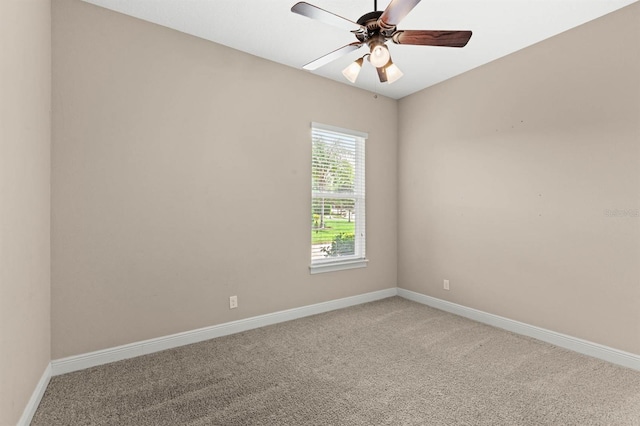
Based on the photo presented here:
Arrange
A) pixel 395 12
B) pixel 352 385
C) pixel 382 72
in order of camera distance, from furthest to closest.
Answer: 1. pixel 382 72
2. pixel 352 385
3. pixel 395 12

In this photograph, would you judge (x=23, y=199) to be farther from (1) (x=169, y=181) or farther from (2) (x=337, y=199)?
(2) (x=337, y=199)

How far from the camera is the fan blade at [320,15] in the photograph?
1.74 metres

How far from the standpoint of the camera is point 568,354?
2.73m

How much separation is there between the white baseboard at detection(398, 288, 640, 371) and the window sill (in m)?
0.92

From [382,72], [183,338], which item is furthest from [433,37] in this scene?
[183,338]

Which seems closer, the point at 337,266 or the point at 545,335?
the point at 545,335

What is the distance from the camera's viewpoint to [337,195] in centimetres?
397

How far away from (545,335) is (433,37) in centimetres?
285

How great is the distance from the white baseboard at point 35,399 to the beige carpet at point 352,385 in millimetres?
51

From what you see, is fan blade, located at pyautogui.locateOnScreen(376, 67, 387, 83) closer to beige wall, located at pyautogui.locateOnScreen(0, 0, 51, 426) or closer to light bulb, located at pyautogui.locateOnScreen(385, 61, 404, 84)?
Result: light bulb, located at pyautogui.locateOnScreen(385, 61, 404, 84)

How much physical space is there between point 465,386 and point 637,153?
2257 millimetres

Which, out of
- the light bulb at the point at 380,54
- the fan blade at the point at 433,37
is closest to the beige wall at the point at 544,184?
the fan blade at the point at 433,37

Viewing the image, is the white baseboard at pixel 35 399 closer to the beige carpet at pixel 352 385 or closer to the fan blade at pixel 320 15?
the beige carpet at pixel 352 385

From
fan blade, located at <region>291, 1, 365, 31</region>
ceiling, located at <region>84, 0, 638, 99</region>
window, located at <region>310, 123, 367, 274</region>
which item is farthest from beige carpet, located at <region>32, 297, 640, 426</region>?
ceiling, located at <region>84, 0, 638, 99</region>
